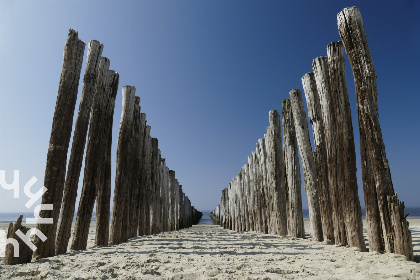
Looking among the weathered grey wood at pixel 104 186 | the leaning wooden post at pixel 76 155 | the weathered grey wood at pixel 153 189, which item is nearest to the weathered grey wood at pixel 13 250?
the leaning wooden post at pixel 76 155

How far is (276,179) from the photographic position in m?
6.48

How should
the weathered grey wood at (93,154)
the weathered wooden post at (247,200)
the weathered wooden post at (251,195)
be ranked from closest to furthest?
the weathered grey wood at (93,154), the weathered wooden post at (251,195), the weathered wooden post at (247,200)

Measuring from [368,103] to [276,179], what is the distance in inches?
134

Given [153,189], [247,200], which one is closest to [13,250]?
[153,189]

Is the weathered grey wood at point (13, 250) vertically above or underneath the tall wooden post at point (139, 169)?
underneath

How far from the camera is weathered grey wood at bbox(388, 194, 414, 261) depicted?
2.96m

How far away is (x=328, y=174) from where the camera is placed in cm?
420

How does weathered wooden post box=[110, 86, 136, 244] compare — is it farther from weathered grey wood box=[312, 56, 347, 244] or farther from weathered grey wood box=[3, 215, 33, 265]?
weathered grey wood box=[312, 56, 347, 244]

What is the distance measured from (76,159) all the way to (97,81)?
58.9 inches

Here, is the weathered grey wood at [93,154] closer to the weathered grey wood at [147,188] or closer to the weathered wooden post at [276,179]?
the weathered grey wood at [147,188]

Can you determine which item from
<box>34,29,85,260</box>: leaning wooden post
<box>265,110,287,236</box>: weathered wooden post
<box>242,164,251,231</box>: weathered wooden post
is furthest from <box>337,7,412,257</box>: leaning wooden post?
<box>242,164,251,231</box>: weathered wooden post

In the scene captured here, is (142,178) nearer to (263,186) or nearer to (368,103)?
(263,186)

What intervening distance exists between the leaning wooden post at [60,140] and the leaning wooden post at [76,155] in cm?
27

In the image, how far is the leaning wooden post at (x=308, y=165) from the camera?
16.0 ft
